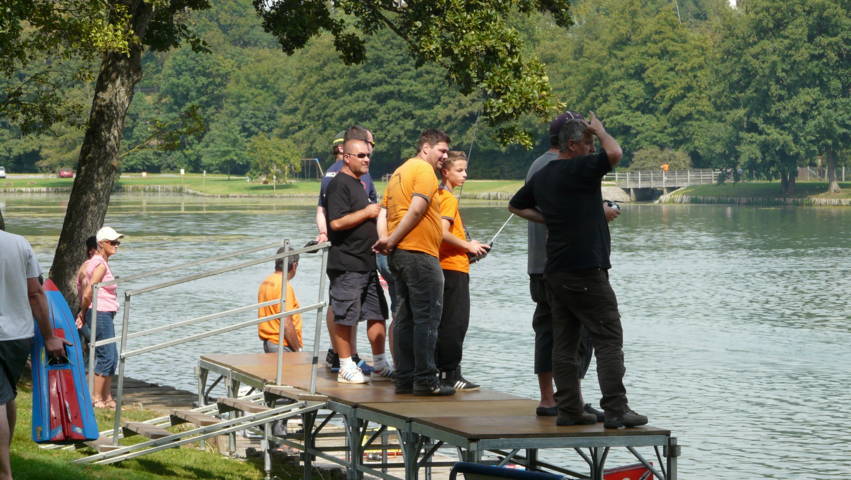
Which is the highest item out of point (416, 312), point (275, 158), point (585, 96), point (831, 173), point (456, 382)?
point (585, 96)

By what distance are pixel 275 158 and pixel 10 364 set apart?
113 metres

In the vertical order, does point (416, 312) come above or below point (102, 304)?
above

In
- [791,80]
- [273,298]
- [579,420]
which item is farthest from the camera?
[791,80]

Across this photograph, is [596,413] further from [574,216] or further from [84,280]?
[84,280]

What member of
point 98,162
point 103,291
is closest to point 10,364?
point 103,291

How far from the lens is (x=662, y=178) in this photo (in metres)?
102

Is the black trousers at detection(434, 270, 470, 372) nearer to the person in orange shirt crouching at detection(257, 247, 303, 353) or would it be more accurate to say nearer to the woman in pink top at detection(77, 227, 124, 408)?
the person in orange shirt crouching at detection(257, 247, 303, 353)

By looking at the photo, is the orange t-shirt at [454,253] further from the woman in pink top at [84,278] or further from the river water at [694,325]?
the river water at [694,325]

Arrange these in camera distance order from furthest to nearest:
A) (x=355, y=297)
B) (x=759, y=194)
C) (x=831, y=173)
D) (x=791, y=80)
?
(x=759, y=194), (x=791, y=80), (x=831, y=173), (x=355, y=297)

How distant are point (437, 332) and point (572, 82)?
10398cm

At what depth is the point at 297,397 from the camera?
31.7 ft

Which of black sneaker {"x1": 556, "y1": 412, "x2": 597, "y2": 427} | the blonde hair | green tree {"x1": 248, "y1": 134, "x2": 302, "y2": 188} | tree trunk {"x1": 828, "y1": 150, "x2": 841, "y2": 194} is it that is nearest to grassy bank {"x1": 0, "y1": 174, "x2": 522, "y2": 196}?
green tree {"x1": 248, "y1": 134, "x2": 302, "y2": 188}

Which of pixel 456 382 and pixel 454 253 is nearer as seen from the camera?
pixel 454 253

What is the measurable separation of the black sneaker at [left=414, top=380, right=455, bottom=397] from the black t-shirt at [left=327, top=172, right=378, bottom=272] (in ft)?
3.32
